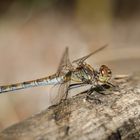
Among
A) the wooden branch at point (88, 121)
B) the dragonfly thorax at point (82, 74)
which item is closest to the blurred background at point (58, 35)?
the dragonfly thorax at point (82, 74)

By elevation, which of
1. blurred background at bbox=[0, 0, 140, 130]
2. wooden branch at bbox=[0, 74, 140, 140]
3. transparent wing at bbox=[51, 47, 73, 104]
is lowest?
wooden branch at bbox=[0, 74, 140, 140]

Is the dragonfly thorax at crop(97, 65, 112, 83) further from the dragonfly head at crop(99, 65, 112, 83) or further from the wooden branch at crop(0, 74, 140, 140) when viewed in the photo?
the wooden branch at crop(0, 74, 140, 140)

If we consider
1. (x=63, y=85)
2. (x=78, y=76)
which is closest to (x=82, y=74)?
(x=78, y=76)

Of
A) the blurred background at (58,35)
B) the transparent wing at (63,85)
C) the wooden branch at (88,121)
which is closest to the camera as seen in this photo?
the wooden branch at (88,121)

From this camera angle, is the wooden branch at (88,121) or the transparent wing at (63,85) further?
the transparent wing at (63,85)

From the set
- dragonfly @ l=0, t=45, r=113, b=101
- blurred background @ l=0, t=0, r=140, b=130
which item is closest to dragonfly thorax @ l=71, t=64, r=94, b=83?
dragonfly @ l=0, t=45, r=113, b=101

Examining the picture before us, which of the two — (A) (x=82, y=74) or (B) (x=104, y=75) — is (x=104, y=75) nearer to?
(B) (x=104, y=75)

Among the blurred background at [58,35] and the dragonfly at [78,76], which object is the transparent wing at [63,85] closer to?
the dragonfly at [78,76]
